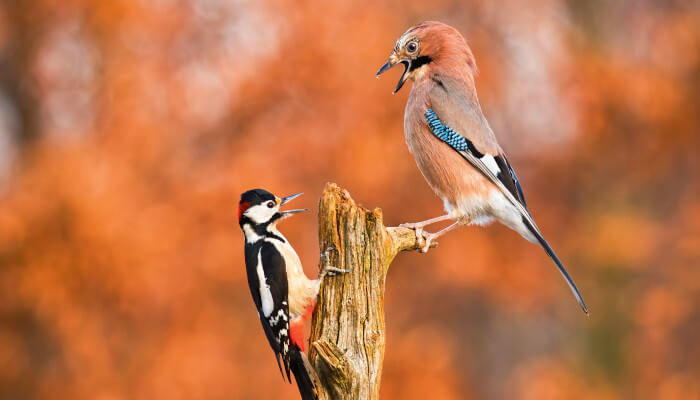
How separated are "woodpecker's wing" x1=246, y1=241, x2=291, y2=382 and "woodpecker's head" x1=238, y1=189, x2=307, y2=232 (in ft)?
0.47

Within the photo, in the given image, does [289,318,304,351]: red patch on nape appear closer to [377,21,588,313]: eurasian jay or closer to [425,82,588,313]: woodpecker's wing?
[377,21,588,313]: eurasian jay

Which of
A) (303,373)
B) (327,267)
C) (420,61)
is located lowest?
(303,373)

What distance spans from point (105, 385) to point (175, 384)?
0.93 m

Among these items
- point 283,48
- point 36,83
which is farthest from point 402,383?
point 36,83

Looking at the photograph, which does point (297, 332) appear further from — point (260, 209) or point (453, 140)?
point (453, 140)

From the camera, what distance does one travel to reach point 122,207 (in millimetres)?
9758

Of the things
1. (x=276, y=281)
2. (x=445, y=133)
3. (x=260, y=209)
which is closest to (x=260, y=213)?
(x=260, y=209)

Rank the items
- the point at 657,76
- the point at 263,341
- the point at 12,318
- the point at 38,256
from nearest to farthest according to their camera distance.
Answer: the point at 38,256, the point at 12,318, the point at 657,76, the point at 263,341

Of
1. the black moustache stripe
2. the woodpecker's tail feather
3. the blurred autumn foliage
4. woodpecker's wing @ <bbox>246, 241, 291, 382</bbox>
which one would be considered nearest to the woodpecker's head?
woodpecker's wing @ <bbox>246, 241, 291, 382</bbox>

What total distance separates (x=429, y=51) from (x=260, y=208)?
1.60m

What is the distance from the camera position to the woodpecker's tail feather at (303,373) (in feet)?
14.1

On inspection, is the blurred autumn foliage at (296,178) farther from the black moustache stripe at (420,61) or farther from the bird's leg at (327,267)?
the bird's leg at (327,267)

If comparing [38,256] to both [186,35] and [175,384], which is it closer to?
[175,384]

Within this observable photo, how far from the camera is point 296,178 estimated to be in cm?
1097
